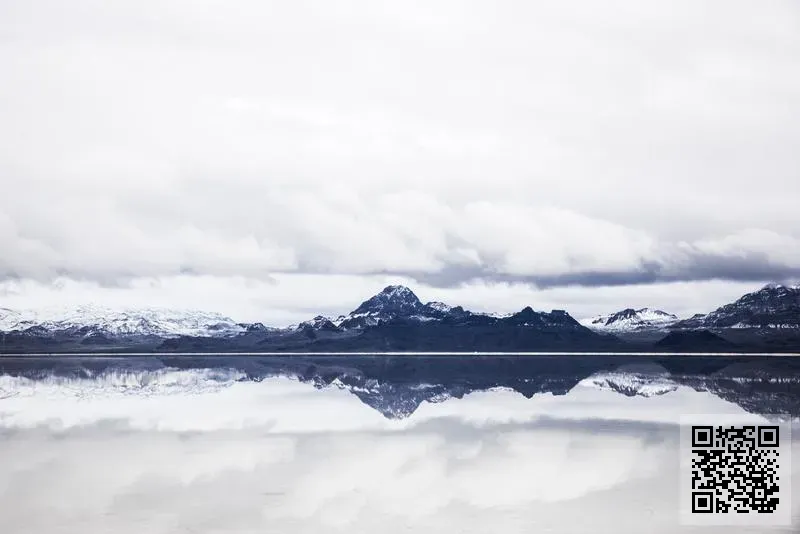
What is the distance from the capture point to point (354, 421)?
5266 centimetres

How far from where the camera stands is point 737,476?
29328 millimetres

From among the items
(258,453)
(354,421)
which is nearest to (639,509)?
(258,453)

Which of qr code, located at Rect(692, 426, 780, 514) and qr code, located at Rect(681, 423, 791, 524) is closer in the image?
qr code, located at Rect(681, 423, 791, 524)

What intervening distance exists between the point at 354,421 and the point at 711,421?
19.7m

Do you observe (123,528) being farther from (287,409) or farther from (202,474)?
(287,409)

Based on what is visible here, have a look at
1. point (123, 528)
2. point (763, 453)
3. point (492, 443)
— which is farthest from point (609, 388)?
point (123, 528)

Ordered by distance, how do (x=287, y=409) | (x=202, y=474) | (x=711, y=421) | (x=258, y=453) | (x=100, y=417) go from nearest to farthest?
(x=202, y=474) < (x=258, y=453) < (x=711, y=421) < (x=100, y=417) < (x=287, y=409)

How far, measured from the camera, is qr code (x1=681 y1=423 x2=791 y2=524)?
26266 mm

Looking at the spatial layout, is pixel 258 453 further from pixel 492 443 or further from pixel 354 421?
pixel 354 421

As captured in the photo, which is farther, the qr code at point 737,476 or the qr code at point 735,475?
the qr code at point 735,475

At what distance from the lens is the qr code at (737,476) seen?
26.3 m

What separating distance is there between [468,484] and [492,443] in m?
10.3

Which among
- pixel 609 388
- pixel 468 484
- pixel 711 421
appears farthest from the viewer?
pixel 609 388

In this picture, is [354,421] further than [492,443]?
Yes
